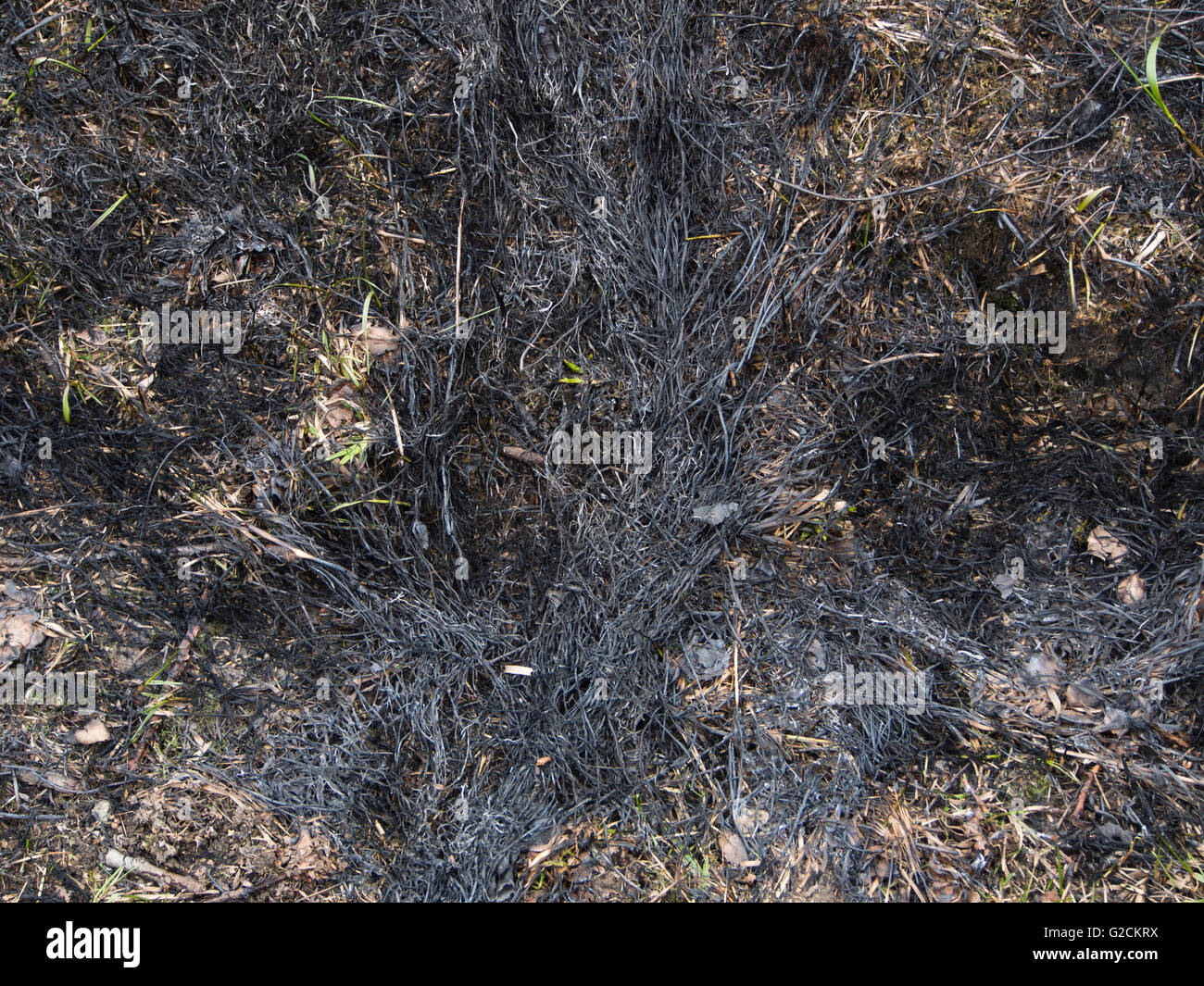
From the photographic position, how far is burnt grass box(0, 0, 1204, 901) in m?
2.34

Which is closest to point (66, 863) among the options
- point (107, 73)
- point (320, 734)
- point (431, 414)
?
point (320, 734)

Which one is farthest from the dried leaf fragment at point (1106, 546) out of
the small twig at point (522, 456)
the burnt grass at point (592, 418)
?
the small twig at point (522, 456)

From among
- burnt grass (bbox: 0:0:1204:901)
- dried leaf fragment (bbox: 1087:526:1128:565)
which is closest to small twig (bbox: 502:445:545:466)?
burnt grass (bbox: 0:0:1204:901)

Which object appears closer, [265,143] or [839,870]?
[839,870]

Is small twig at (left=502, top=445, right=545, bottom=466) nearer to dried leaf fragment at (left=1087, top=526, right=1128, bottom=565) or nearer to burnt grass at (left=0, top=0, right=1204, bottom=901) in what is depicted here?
burnt grass at (left=0, top=0, right=1204, bottom=901)

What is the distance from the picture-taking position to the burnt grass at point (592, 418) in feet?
7.68

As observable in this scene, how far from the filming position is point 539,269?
244 centimetres

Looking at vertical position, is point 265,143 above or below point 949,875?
above

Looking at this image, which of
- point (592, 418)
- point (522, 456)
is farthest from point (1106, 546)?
point (522, 456)

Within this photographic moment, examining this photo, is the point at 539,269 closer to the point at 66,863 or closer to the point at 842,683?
the point at 842,683

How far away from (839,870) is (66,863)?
8.23 ft

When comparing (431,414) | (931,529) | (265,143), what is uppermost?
(265,143)

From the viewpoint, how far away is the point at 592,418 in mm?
2443

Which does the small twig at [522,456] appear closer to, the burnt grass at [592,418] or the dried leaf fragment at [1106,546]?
the burnt grass at [592,418]
